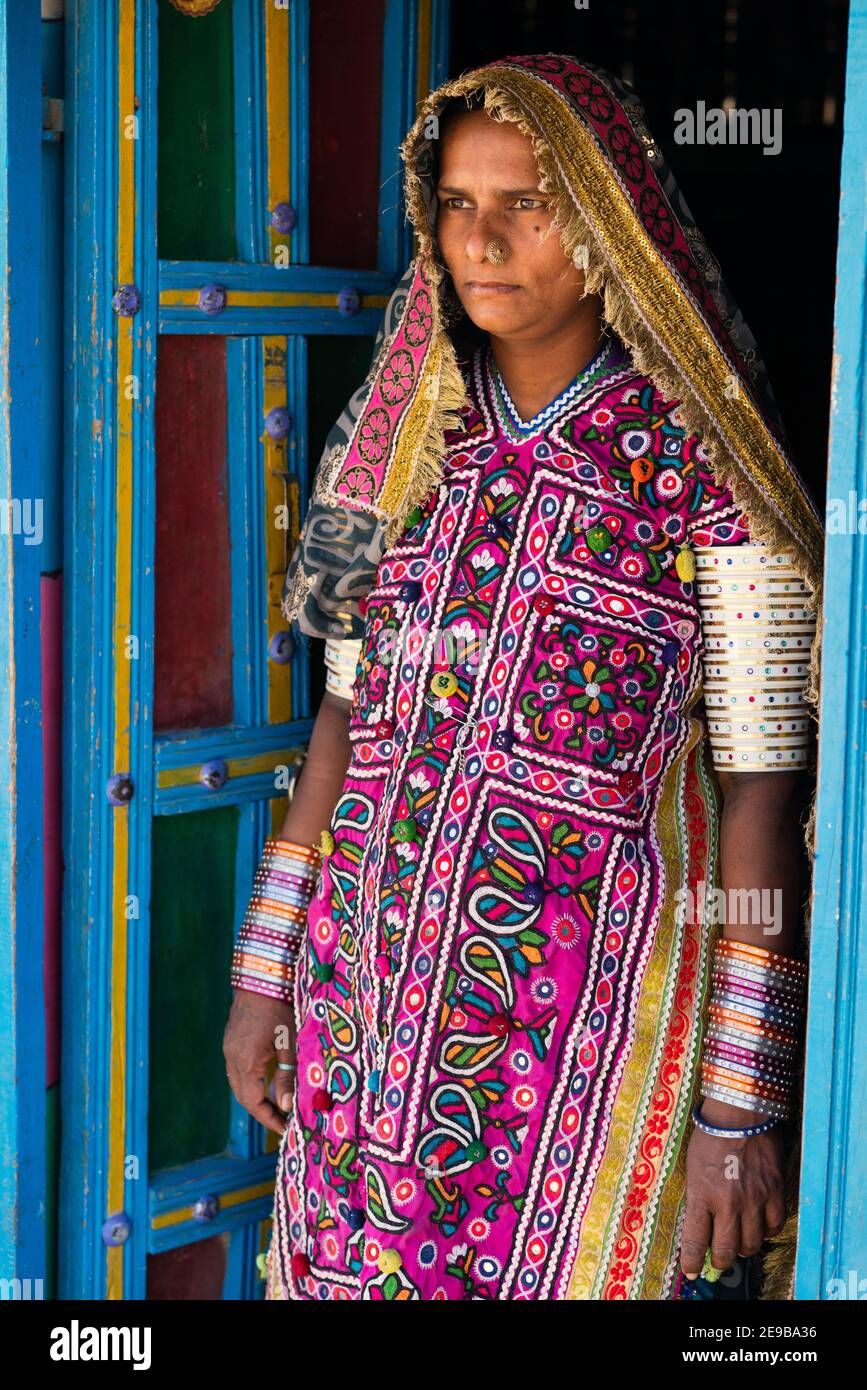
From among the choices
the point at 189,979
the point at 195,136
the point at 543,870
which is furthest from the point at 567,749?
the point at 195,136

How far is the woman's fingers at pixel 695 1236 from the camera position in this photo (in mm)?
1832

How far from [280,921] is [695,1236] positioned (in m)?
0.69

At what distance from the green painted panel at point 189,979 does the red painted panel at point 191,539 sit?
0.58 ft

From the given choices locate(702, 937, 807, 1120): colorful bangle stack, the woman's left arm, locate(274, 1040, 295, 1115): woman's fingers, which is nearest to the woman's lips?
the woman's left arm

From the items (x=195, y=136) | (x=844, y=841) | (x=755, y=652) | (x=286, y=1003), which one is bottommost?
(x=286, y=1003)

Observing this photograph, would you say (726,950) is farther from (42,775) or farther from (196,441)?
(196,441)

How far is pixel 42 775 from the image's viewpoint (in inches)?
80.5

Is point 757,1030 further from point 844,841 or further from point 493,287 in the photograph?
point 493,287

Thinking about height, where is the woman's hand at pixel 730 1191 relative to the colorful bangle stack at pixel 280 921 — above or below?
below

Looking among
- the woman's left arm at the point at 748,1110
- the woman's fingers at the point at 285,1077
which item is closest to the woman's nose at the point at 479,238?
the woman's left arm at the point at 748,1110

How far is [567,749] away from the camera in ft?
6.18

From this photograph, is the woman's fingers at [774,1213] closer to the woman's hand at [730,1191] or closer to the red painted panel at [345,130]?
the woman's hand at [730,1191]

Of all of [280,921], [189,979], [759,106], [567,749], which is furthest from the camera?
[759,106]

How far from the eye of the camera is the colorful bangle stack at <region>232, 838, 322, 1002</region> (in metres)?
2.20
